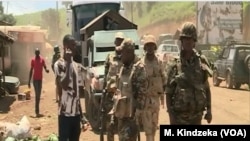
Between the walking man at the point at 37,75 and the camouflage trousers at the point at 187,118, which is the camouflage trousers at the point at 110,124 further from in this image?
the walking man at the point at 37,75

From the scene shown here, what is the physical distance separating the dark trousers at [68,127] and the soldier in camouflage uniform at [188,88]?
1.43 meters

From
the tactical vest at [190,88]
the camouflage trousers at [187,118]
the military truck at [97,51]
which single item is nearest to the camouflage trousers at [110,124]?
the military truck at [97,51]

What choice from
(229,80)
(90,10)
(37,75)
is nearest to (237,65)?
(229,80)

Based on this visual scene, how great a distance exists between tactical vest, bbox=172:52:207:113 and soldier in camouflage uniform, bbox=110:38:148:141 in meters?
1.08

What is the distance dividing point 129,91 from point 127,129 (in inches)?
20.5

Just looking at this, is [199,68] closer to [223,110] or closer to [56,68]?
[56,68]

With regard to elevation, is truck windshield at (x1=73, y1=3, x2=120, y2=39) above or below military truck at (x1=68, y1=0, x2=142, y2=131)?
above

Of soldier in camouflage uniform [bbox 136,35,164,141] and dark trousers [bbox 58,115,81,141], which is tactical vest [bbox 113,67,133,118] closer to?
soldier in camouflage uniform [bbox 136,35,164,141]

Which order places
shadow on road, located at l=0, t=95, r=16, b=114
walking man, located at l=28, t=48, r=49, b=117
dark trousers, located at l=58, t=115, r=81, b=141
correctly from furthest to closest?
1. shadow on road, located at l=0, t=95, r=16, b=114
2. walking man, located at l=28, t=48, r=49, b=117
3. dark trousers, located at l=58, t=115, r=81, b=141

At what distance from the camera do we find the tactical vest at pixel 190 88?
5516 mm

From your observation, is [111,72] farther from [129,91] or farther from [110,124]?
[129,91]

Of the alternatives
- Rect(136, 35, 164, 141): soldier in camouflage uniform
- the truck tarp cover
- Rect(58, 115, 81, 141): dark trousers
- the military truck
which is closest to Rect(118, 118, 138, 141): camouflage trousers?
Rect(136, 35, 164, 141): soldier in camouflage uniform

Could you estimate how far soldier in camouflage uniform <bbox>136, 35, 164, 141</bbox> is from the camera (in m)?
7.12

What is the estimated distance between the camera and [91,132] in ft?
33.9
